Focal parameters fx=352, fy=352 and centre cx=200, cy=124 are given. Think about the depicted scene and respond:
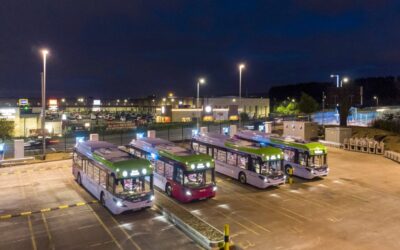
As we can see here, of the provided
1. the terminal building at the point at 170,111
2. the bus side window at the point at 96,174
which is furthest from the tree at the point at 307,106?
the bus side window at the point at 96,174

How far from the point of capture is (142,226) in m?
16.1

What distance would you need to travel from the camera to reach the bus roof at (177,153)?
64.4 feet

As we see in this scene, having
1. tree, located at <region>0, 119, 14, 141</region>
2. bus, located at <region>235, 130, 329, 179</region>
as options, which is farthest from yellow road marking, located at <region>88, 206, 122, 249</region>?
tree, located at <region>0, 119, 14, 141</region>

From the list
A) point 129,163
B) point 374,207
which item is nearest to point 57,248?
point 129,163

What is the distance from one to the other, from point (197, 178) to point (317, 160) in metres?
10.5

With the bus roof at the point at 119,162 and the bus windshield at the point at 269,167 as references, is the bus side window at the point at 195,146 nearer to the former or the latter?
the bus windshield at the point at 269,167

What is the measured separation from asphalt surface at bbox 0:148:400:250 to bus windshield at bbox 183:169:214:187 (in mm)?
1120

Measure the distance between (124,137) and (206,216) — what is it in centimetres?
3073

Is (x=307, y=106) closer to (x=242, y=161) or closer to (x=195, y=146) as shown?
(x=195, y=146)

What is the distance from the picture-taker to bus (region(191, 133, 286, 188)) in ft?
74.1

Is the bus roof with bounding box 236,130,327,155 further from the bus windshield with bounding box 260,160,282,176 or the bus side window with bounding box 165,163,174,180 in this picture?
the bus side window with bounding box 165,163,174,180

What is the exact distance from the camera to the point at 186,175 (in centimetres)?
1952

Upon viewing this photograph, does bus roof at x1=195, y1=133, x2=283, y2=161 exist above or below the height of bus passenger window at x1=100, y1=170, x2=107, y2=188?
above

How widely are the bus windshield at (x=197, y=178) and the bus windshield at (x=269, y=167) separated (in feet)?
13.8
